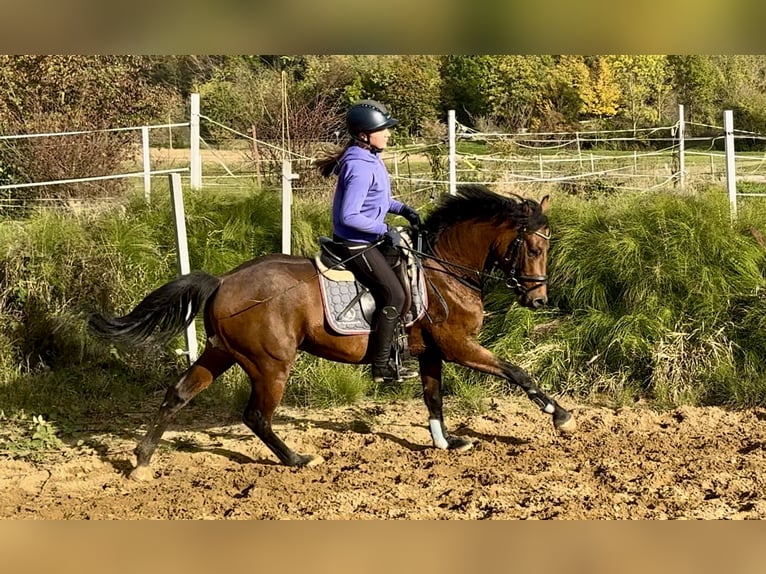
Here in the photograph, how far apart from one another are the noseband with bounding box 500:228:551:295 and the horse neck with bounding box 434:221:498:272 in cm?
18

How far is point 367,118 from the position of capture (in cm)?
547

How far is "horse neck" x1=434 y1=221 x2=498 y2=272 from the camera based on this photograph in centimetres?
611

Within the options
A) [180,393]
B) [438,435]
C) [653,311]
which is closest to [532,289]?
[438,435]

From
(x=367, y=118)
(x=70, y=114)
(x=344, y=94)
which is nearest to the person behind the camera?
(x=367, y=118)

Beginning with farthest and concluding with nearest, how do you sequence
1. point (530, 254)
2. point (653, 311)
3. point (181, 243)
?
1. point (653, 311)
2. point (181, 243)
3. point (530, 254)

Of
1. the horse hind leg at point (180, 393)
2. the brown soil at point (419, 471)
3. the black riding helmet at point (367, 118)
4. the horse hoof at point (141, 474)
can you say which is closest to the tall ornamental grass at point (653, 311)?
the brown soil at point (419, 471)

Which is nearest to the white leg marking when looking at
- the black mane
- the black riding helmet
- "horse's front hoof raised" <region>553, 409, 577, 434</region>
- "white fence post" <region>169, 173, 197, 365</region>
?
"horse's front hoof raised" <region>553, 409, 577, 434</region>

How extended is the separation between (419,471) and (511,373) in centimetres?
101

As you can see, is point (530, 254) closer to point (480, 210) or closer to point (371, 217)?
point (480, 210)

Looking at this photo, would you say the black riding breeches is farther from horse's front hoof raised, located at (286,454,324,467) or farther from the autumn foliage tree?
the autumn foliage tree

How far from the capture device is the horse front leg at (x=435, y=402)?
6.38m

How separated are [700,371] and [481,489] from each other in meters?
3.58

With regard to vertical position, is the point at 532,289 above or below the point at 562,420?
above

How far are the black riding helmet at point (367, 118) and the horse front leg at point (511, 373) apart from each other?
178 cm
